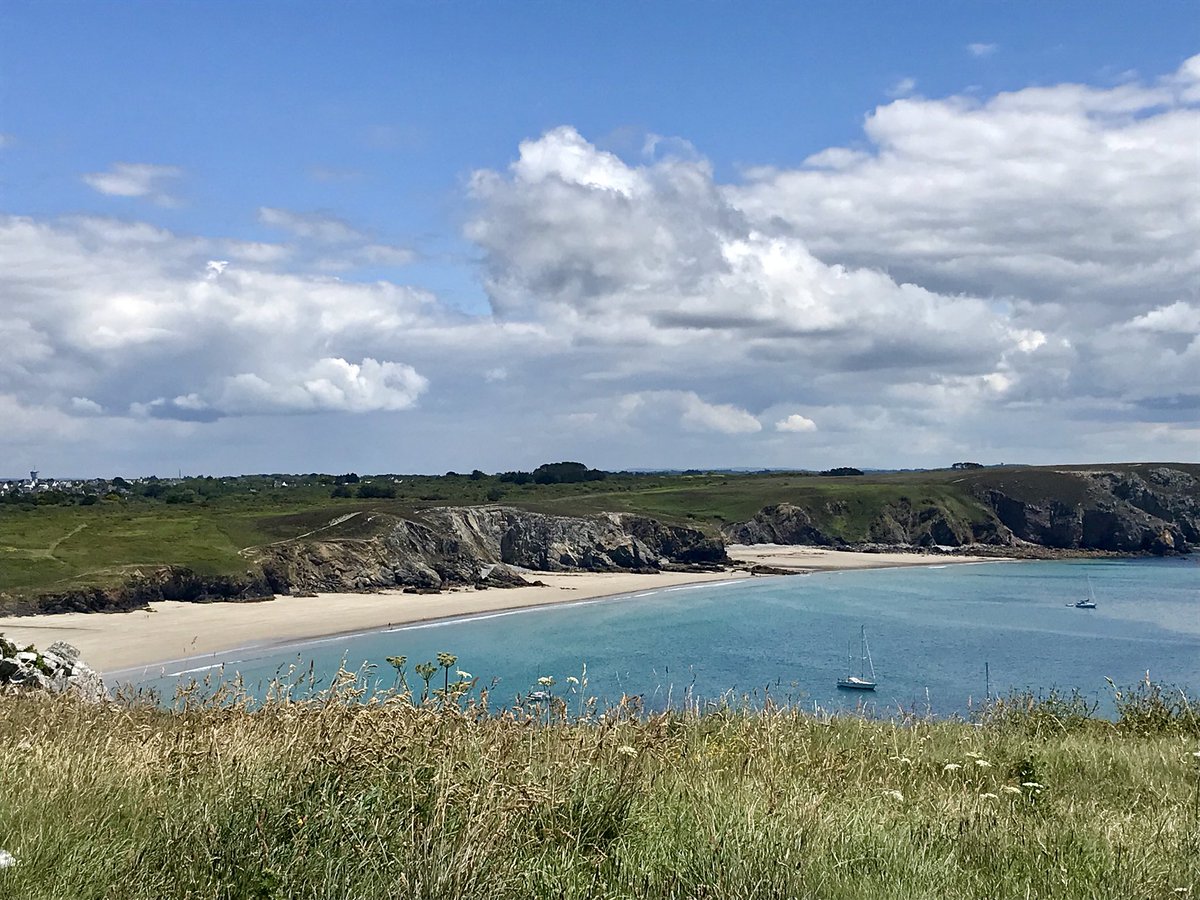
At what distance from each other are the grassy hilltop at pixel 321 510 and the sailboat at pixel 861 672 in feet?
127

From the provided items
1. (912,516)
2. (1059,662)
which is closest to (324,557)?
(1059,662)

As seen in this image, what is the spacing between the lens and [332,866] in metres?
3.91

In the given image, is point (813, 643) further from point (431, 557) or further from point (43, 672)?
point (43, 672)

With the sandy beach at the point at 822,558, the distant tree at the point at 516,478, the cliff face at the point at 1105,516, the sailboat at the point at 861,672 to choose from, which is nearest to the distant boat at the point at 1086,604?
the sailboat at the point at 861,672

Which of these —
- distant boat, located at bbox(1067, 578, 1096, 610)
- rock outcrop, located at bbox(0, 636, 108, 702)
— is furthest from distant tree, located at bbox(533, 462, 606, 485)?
rock outcrop, located at bbox(0, 636, 108, 702)

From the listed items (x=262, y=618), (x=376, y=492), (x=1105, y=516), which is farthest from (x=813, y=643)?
(x=1105, y=516)

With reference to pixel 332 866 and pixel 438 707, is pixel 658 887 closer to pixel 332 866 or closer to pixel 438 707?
pixel 332 866

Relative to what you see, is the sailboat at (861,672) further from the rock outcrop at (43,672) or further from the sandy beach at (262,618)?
the rock outcrop at (43,672)

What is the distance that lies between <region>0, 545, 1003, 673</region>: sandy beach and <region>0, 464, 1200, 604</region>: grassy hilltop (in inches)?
189

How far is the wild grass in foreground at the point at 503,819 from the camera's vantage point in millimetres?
3941

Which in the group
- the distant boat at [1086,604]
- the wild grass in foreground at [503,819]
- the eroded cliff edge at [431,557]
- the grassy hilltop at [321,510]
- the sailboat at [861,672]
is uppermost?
the wild grass in foreground at [503,819]

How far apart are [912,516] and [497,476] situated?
7420 cm

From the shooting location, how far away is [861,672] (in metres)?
43.5

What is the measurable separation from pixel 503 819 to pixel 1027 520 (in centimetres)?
13709
